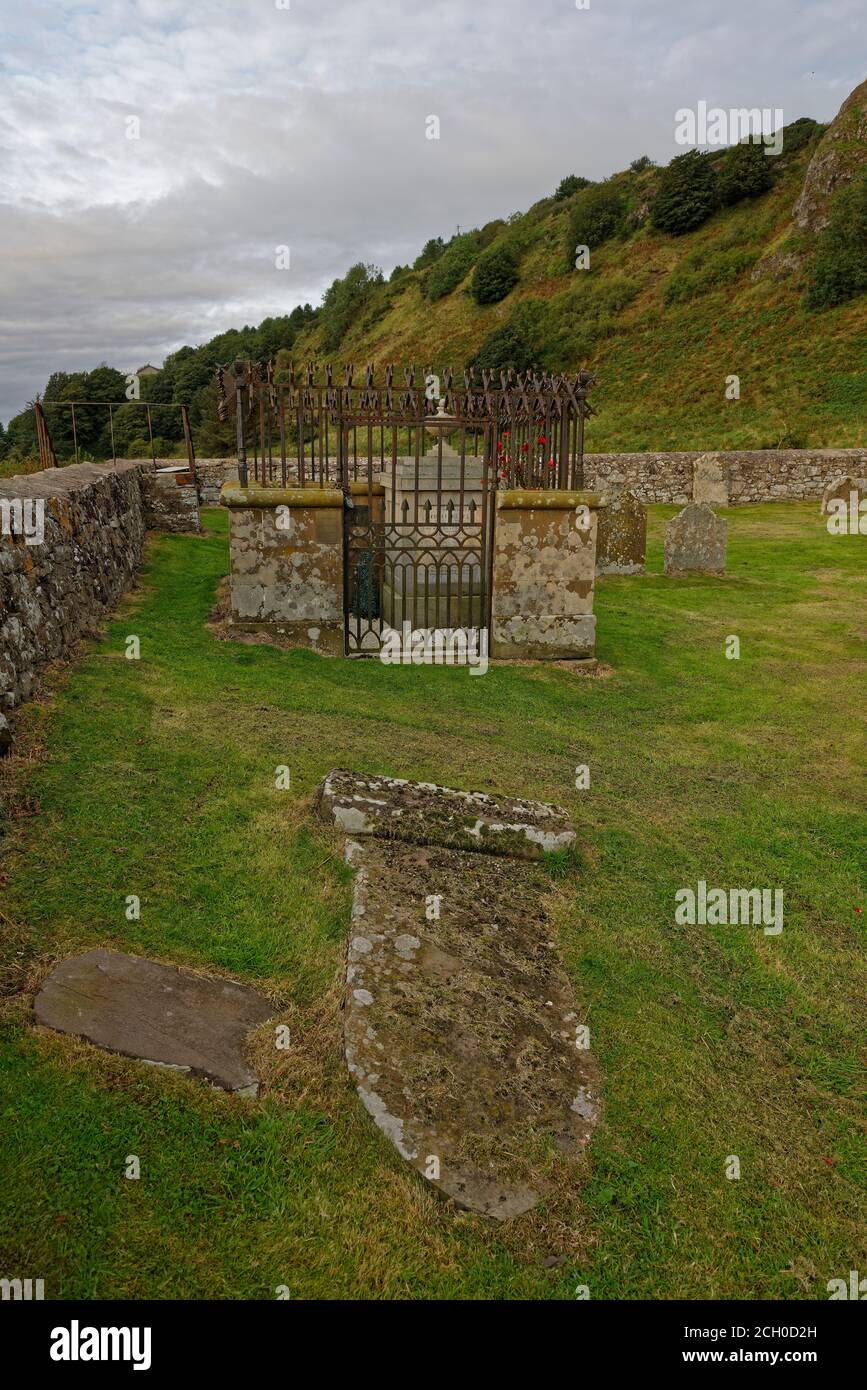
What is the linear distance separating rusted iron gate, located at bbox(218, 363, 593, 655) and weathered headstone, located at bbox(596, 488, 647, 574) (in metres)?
5.24

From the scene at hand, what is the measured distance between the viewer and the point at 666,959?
4266 mm

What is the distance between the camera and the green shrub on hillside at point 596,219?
5634 cm

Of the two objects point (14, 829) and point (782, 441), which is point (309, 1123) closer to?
point (14, 829)

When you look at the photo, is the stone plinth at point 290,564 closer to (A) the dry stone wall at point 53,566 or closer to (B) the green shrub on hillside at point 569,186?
(A) the dry stone wall at point 53,566

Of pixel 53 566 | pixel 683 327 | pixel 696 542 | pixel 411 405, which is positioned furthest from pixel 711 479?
pixel 53 566

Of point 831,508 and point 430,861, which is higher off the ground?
point 831,508

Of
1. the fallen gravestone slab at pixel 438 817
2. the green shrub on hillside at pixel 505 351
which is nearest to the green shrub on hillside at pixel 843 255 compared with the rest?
the green shrub on hillside at pixel 505 351

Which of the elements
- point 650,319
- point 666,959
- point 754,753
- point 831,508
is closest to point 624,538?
point 754,753

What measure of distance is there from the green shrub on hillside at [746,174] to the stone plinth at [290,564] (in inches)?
2160

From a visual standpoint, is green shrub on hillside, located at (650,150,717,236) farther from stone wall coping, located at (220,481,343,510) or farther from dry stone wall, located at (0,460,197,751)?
stone wall coping, located at (220,481,343,510)

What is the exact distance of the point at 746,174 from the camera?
51156mm

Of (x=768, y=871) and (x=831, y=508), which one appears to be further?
(x=831, y=508)

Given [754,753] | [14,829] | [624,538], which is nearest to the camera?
[14,829]
